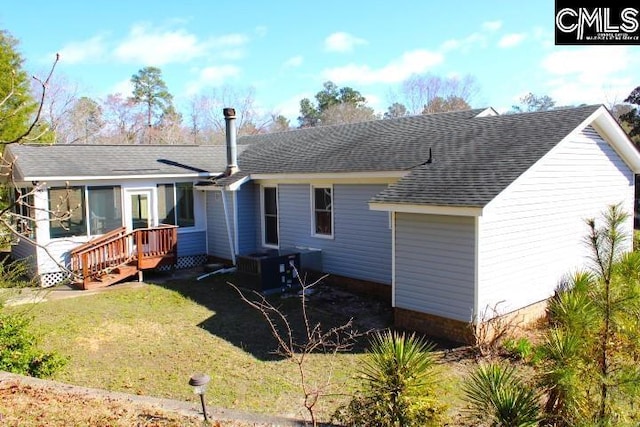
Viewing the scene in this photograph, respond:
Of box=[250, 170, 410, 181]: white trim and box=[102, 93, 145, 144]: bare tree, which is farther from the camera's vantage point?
box=[102, 93, 145, 144]: bare tree

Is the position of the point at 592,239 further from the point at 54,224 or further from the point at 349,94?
the point at 349,94

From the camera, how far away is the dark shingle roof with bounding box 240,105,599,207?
9169mm

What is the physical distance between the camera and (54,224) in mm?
13852

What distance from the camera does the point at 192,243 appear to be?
53.7 feet

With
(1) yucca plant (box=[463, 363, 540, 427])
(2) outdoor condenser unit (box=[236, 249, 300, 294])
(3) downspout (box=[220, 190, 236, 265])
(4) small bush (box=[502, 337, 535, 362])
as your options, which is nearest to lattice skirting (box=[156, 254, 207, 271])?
(3) downspout (box=[220, 190, 236, 265])

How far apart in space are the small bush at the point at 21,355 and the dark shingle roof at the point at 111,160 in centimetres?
725

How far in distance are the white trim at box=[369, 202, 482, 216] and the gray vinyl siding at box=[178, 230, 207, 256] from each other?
8.49 metres

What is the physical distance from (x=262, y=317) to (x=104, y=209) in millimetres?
6863

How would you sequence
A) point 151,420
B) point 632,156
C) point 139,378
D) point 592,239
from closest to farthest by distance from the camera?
point 592,239 → point 151,420 → point 139,378 → point 632,156

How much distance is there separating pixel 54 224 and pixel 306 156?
7.49m

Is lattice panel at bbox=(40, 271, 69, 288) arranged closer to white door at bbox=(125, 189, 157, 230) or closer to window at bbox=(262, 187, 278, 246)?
white door at bbox=(125, 189, 157, 230)

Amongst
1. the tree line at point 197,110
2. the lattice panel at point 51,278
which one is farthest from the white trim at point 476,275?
the tree line at point 197,110

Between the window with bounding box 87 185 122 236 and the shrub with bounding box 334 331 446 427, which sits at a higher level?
the window with bounding box 87 185 122 236

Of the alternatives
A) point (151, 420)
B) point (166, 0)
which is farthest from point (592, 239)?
point (166, 0)
